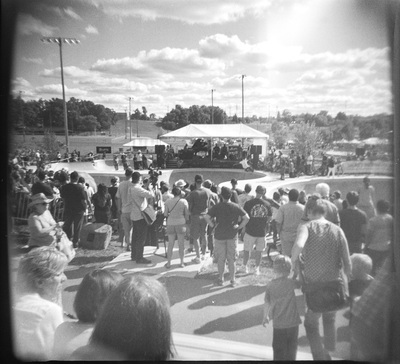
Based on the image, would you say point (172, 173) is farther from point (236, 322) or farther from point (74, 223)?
point (236, 322)

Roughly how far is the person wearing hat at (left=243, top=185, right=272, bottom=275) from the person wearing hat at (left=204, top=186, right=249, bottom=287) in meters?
0.16

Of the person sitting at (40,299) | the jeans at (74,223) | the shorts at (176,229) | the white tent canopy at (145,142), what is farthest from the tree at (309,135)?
the person sitting at (40,299)

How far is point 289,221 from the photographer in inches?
130

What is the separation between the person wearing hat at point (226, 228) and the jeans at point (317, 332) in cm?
109

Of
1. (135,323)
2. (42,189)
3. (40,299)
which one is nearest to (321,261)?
(135,323)

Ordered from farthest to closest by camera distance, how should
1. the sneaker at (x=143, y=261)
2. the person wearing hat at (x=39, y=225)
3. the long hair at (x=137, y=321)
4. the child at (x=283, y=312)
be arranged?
the sneaker at (x=143, y=261) < the person wearing hat at (x=39, y=225) < the child at (x=283, y=312) < the long hair at (x=137, y=321)

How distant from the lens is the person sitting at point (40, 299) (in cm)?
176

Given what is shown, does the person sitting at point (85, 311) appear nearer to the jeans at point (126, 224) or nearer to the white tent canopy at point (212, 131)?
the white tent canopy at point (212, 131)

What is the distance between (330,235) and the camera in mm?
2344

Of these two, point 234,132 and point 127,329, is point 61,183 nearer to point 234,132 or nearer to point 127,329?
point 234,132

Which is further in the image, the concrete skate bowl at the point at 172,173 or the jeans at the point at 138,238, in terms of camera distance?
the jeans at the point at 138,238

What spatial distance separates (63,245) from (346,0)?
2.57 meters

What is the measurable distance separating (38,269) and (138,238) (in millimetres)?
2180

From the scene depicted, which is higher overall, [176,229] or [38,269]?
[38,269]
